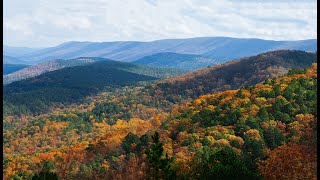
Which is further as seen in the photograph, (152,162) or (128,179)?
(128,179)

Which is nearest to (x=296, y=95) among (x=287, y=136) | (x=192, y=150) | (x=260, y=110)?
(x=260, y=110)

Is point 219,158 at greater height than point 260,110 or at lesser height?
greater

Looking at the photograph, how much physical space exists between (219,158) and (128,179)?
36714mm

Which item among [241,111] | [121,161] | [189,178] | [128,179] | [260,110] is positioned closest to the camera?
[189,178]

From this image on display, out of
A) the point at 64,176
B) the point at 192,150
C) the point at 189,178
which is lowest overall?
the point at 64,176

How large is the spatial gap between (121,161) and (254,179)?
73.7 m

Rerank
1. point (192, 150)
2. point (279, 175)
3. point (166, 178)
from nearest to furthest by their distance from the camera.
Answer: point (279, 175) → point (166, 178) → point (192, 150)

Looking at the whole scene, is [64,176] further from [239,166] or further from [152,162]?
[239,166]

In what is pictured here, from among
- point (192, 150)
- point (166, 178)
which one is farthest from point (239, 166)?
point (192, 150)

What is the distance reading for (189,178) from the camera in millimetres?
64125

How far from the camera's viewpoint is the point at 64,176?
122125 mm

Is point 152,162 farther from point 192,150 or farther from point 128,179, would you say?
point 192,150

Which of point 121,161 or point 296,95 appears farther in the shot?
point 296,95

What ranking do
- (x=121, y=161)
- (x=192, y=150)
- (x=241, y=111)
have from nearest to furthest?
(x=192, y=150) → (x=121, y=161) → (x=241, y=111)
